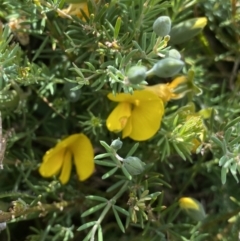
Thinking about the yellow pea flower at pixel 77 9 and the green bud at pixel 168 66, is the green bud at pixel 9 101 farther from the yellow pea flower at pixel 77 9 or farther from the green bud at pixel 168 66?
the green bud at pixel 168 66

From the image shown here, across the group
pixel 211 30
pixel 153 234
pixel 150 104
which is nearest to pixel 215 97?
pixel 211 30

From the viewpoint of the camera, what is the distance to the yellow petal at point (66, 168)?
3.61ft

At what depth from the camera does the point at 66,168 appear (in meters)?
1.12

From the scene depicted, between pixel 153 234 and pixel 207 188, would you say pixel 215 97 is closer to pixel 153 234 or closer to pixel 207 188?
pixel 207 188

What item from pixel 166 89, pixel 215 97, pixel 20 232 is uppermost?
pixel 166 89

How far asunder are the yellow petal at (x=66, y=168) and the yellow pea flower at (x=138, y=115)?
0.58 ft

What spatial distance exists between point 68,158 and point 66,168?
2cm

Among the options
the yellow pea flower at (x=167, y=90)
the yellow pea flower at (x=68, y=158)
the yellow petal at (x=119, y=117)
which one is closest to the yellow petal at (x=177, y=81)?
the yellow pea flower at (x=167, y=90)

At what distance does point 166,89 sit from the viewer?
1033 mm

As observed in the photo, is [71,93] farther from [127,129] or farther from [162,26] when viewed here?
[162,26]

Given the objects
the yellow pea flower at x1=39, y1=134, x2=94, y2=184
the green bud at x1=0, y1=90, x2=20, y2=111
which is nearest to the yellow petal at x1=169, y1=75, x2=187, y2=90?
the yellow pea flower at x1=39, y1=134, x2=94, y2=184

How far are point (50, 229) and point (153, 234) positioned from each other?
22 centimetres

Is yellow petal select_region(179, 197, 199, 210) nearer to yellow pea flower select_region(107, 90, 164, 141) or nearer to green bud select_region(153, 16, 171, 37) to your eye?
yellow pea flower select_region(107, 90, 164, 141)

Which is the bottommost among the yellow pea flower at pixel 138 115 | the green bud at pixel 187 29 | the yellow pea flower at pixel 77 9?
the yellow pea flower at pixel 138 115
